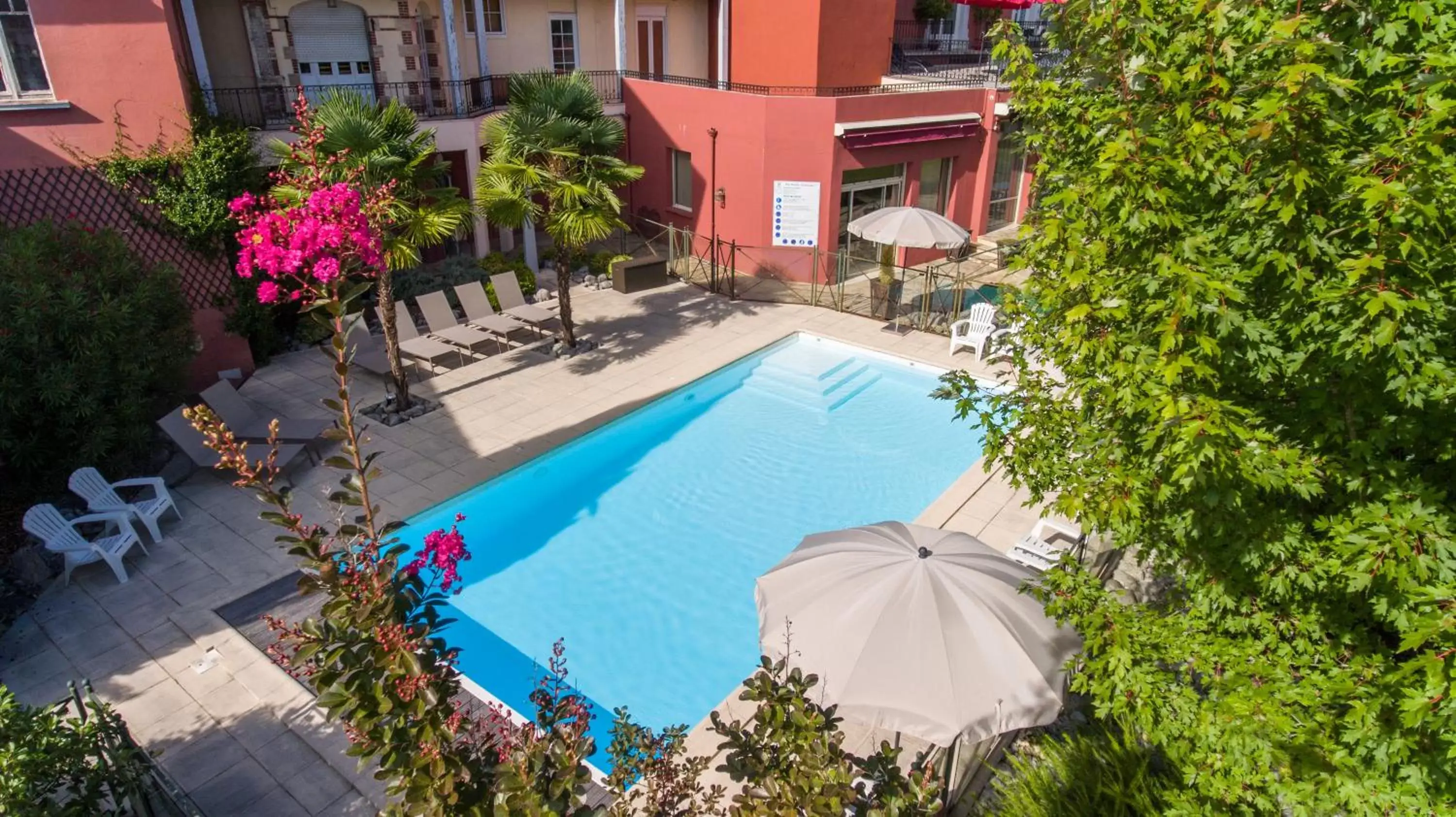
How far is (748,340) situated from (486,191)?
5.50 m

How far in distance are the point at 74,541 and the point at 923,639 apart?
889 centimetres

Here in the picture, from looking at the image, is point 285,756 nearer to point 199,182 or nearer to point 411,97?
point 199,182

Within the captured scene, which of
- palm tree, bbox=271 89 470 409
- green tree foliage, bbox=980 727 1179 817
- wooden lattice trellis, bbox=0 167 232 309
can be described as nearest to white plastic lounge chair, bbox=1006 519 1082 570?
green tree foliage, bbox=980 727 1179 817

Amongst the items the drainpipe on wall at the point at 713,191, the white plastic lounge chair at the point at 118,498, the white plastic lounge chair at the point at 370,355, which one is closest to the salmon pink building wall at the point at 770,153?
the drainpipe on wall at the point at 713,191

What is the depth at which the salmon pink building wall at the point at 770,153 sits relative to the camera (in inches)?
719

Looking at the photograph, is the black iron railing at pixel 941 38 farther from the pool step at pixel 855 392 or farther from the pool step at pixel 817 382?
the pool step at pixel 855 392

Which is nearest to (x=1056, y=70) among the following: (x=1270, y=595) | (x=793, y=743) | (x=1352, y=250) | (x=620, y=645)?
(x=1352, y=250)

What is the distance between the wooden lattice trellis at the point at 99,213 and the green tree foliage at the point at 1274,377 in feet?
41.0

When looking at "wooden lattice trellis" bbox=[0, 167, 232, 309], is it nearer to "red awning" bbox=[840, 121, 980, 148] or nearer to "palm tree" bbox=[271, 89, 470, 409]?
"palm tree" bbox=[271, 89, 470, 409]

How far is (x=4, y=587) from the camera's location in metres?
8.49

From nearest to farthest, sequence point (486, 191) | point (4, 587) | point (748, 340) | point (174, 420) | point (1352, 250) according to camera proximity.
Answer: point (1352, 250) → point (4, 587) → point (174, 420) → point (486, 191) → point (748, 340)

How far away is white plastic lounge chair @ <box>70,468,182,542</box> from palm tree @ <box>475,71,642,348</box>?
6354mm

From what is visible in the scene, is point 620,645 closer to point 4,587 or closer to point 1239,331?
point 4,587

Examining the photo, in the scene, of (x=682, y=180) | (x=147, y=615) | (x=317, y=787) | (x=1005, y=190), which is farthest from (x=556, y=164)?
(x=1005, y=190)
